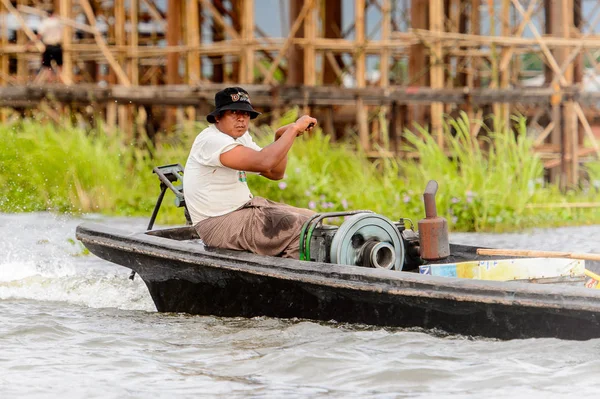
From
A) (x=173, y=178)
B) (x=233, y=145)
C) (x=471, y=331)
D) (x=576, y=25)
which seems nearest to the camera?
(x=471, y=331)

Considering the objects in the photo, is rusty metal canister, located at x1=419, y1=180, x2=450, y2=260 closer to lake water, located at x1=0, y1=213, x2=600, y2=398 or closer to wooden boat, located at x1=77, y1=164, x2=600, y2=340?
wooden boat, located at x1=77, y1=164, x2=600, y2=340

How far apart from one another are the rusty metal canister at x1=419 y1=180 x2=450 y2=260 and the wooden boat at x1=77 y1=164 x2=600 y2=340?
0.38ft

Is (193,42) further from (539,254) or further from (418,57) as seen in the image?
(539,254)

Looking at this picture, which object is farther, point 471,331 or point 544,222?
point 544,222


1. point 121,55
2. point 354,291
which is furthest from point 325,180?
point 121,55

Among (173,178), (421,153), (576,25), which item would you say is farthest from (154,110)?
(173,178)

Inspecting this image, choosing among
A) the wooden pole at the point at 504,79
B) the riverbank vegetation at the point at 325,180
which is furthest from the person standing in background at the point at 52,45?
the wooden pole at the point at 504,79

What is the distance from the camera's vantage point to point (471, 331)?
6391 mm

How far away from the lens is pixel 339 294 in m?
6.75

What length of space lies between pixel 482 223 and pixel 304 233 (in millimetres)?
5405

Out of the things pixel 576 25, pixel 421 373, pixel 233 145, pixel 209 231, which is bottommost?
pixel 421 373

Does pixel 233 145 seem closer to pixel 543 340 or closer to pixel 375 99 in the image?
pixel 543 340

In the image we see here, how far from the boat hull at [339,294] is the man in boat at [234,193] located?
0.19m

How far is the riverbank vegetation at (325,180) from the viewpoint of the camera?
12.4 m
